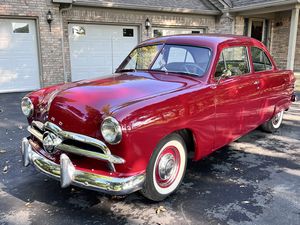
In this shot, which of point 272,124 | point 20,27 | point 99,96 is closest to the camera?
point 99,96

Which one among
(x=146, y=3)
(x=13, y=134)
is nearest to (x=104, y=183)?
(x=13, y=134)

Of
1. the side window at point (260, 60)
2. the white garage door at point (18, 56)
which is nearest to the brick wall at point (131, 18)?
the white garage door at point (18, 56)

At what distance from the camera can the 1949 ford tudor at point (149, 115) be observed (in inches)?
114

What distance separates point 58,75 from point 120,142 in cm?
905

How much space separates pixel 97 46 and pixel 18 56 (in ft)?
9.64

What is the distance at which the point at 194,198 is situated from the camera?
3527mm

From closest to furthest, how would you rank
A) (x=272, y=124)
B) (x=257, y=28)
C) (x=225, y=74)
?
(x=225, y=74), (x=272, y=124), (x=257, y=28)

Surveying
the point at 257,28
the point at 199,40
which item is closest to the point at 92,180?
the point at 199,40

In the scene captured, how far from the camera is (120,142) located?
2.80 meters

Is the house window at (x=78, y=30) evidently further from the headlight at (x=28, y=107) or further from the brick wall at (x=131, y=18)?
the headlight at (x=28, y=107)

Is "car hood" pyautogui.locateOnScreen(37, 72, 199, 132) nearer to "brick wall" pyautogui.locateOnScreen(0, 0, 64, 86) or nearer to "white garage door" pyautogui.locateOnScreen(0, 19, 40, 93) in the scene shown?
"brick wall" pyautogui.locateOnScreen(0, 0, 64, 86)

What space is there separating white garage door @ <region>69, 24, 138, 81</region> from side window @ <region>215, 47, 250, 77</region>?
825cm

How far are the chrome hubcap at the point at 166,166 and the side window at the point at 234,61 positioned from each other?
1.31 m

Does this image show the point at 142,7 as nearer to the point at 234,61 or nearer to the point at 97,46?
the point at 97,46
